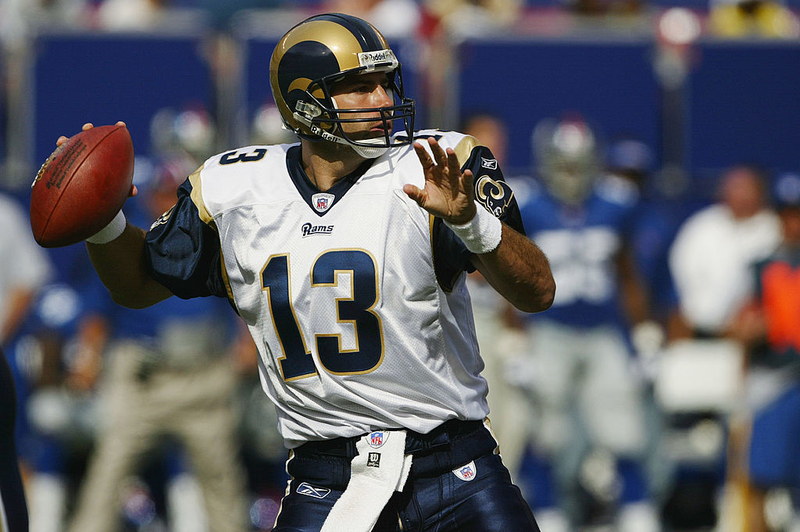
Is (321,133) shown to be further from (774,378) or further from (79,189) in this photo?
(774,378)

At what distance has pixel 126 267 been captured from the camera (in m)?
3.02

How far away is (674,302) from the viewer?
6.79 m

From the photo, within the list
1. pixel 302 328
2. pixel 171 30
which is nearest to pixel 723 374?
pixel 171 30

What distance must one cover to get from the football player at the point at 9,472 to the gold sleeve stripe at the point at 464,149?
1239 millimetres

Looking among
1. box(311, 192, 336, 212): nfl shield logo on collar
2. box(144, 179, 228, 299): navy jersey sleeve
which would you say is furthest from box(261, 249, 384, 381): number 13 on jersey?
box(144, 179, 228, 299): navy jersey sleeve

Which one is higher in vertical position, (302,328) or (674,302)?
(302,328)

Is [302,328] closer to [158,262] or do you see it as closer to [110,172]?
[158,262]

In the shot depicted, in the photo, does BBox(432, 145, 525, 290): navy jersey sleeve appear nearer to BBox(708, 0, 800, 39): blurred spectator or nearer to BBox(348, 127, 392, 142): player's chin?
BBox(348, 127, 392, 142): player's chin

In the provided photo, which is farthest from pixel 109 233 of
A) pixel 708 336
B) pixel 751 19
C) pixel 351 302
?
pixel 751 19

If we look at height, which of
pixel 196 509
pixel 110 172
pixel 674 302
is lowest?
pixel 196 509

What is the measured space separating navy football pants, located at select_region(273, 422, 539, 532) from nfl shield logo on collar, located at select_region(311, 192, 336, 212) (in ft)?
2.02

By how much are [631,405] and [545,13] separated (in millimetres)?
2977

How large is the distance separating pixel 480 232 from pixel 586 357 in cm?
386

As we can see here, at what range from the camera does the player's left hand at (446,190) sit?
2.64 meters
